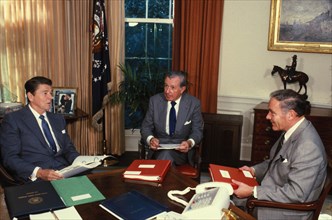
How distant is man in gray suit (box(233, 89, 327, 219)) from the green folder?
0.90 m

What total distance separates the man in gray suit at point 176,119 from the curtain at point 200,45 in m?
1.10

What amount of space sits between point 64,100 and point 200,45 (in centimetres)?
188

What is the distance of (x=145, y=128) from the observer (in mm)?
3654

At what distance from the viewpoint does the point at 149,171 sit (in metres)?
2.38

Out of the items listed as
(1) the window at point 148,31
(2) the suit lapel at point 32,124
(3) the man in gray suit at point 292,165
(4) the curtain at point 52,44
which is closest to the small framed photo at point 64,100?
(4) the curtain at point 52,44

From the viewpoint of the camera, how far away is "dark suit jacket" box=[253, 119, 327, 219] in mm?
2209

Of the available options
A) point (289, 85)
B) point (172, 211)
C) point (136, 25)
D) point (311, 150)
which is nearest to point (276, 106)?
point (311, 150)

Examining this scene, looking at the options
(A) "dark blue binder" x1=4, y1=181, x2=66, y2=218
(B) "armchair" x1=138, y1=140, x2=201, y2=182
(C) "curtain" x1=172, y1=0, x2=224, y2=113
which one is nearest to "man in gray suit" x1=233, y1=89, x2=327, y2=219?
(B) "armchair" x1=138, y1=140, x2=201, y2=182

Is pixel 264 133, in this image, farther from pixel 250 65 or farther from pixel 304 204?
pixel 304 204

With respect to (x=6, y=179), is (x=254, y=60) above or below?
above

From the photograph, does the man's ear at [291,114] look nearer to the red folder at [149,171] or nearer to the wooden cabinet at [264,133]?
the red folder at [149,171]

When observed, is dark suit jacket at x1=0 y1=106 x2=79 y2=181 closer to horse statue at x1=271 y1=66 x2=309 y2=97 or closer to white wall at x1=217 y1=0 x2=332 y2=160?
white wall at x1=217 y1=0 x2=332 y2=160

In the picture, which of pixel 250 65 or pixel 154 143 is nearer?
pixel 154 143

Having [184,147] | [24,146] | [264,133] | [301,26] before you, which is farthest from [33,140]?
[301,26]
